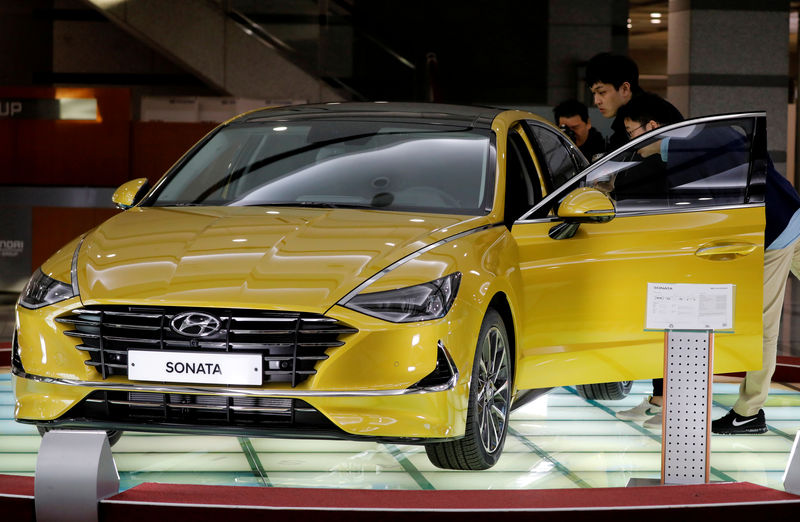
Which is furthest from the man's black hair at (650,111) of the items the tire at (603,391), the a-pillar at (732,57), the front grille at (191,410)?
the a-pillar at (732,57)

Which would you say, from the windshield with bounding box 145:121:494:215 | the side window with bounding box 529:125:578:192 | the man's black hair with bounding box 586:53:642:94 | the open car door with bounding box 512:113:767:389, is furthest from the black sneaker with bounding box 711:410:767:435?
the man's black hair with bounding box 586:53:642:94

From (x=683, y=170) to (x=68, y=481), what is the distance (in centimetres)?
302

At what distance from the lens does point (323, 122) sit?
5.66 meters

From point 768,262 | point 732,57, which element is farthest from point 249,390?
point 732,57

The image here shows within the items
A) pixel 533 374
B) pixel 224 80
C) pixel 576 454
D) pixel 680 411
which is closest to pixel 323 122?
pixel 533 374

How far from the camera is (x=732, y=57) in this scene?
1572 centimetres

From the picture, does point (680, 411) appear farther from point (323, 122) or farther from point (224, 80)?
point (224, 80)

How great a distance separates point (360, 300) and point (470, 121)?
5.53ft

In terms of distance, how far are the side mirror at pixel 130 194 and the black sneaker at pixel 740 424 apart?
2.90 m

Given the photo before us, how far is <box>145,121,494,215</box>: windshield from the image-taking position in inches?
202

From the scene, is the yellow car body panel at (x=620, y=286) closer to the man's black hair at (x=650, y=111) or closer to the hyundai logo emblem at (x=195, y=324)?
the man's black hair at (x=650, y=111)

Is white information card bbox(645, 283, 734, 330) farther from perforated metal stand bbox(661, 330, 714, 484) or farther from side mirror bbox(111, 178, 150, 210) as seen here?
side mirror bbox(111, 178, 150, 210)

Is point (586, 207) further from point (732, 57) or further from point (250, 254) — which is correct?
point (732, 57)

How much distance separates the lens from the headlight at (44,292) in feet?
14.3
